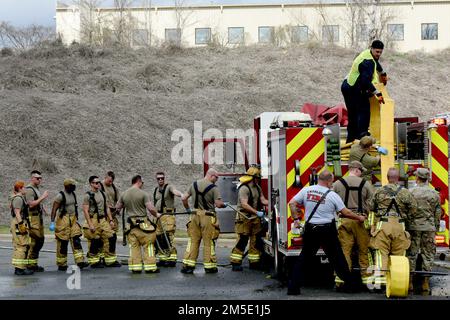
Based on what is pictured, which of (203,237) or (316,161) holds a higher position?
(316,161)

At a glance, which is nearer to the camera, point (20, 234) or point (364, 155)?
point (364, 155)

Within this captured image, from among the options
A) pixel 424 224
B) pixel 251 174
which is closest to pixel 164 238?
pixel 251 174

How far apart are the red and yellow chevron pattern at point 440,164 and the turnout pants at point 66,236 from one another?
6.38 metres

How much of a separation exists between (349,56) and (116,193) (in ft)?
86.8

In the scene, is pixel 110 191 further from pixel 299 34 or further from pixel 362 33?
pixel 362 33

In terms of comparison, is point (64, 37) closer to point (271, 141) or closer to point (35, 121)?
point (35, 121)

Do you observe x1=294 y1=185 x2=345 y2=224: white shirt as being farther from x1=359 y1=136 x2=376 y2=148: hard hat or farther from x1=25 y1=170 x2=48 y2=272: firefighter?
x1=25 y1=170 x2=48 y2=272: firefighter

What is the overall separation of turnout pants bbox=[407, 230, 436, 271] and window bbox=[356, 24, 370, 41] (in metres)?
35.4

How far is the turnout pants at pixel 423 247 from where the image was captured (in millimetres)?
12297

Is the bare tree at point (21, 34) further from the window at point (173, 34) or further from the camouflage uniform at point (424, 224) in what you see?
the camouflage uniform at point (424, 224)

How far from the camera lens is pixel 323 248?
11.9 m

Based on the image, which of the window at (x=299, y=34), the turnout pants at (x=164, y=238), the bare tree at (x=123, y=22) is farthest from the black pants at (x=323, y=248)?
the window at (x=299, y=34)

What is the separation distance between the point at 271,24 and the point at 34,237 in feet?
117

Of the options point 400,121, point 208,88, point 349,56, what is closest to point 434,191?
point 400,121
